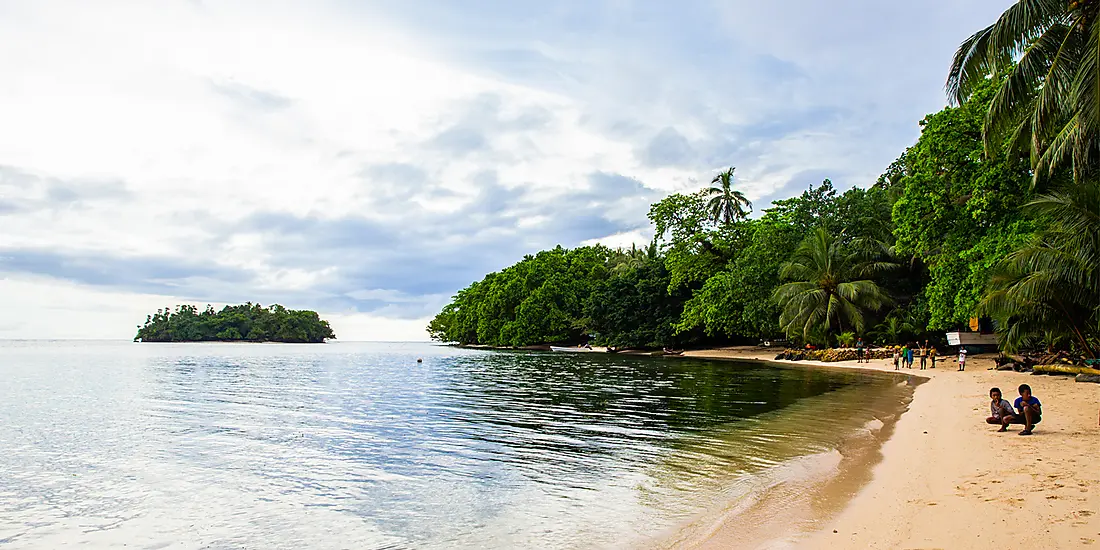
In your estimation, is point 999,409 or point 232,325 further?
point 232,325

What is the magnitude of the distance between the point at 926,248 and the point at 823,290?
1491 centimetres

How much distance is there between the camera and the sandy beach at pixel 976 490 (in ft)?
19.6

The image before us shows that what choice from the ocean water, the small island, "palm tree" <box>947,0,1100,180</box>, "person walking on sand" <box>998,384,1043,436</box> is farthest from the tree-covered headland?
the small island

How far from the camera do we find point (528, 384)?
28266 millimetres

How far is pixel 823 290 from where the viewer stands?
44719 millimetres

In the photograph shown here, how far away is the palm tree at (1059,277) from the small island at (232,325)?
163434 millimetres

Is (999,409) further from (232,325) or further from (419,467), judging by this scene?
(232,325)

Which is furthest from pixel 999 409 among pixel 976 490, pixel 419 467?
pixel 419 467

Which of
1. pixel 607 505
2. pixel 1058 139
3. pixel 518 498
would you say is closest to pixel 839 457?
pixel 607 505

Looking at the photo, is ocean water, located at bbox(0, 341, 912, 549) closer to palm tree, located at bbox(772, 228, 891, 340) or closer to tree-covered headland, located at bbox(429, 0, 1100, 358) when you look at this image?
tree-covered headland, located at bbox(429, 0, 1100, 358)

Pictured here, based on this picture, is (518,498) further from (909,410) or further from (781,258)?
(781,258)

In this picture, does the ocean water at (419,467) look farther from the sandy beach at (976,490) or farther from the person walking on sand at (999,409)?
the person walking on sand at (999,409)

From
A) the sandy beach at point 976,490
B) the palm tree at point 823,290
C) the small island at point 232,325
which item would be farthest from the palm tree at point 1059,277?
the small island at point 232,325

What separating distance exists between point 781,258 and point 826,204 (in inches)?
290
